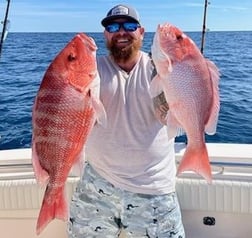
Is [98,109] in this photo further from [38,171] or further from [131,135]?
[131,135]

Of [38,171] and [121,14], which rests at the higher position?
[121,14]

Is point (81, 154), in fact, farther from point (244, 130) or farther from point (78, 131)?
point (244, 130)

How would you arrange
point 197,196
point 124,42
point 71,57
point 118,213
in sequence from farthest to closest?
point 197,196 → point 118,213 → point 124,42 → point 71,57

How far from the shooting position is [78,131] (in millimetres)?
1588

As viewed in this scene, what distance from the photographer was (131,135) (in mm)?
2164

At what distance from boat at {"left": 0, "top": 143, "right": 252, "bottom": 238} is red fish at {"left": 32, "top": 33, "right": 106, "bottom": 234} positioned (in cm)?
111

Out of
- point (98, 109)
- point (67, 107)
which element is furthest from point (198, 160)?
point (67, 107)

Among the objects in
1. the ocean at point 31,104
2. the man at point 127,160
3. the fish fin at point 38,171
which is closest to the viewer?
the fish fin at point 38,171

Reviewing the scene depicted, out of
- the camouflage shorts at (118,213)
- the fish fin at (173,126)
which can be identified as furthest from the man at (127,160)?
the fish fin at (173,126)

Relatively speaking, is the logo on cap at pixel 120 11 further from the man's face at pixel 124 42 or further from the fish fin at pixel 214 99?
the fish fin at pixel 214 99

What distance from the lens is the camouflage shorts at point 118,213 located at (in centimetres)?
221

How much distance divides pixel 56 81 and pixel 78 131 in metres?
0.19

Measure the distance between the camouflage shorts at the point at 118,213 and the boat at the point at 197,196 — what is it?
47 centimetres

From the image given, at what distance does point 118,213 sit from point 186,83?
0.91m
